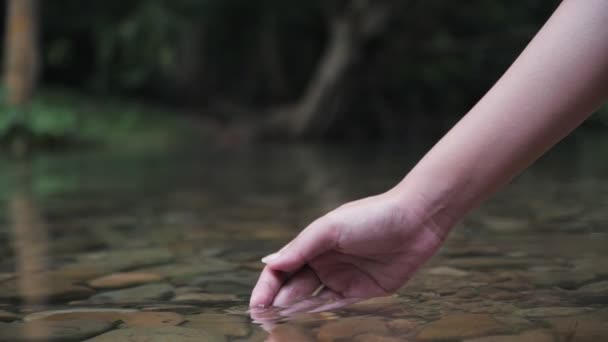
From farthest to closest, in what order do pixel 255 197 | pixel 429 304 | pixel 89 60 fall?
pixel 89 60 → pixel 255 197 → pixel 429 304

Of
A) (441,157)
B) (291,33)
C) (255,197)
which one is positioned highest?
(291,33)

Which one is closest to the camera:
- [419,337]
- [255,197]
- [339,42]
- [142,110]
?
[419,337]

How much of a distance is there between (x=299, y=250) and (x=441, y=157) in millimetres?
333

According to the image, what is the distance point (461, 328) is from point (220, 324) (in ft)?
1.48

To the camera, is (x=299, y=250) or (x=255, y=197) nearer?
(x=299, y=250)

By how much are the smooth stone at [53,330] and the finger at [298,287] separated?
35 centimetres

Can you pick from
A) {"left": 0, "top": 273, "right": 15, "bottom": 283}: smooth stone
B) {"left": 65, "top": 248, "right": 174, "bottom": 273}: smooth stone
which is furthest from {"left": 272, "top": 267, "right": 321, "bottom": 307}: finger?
{"left": 0, "top": 273, "right": 15, "bottom": 283}: smooth stone

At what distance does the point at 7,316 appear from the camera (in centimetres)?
150

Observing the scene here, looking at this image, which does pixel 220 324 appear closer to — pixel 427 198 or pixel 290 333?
pixel 290 333

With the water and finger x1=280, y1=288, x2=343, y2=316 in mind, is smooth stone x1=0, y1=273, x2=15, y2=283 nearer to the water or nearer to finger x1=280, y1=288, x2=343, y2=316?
the water

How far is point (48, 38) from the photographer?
619 inches

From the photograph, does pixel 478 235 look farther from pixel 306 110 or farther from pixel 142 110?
pixel 142 110

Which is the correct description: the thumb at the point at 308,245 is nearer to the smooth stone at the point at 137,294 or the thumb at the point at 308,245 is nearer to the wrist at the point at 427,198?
the wrist at the point at 427,198

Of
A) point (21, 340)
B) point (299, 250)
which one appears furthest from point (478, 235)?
point (21, 340)
